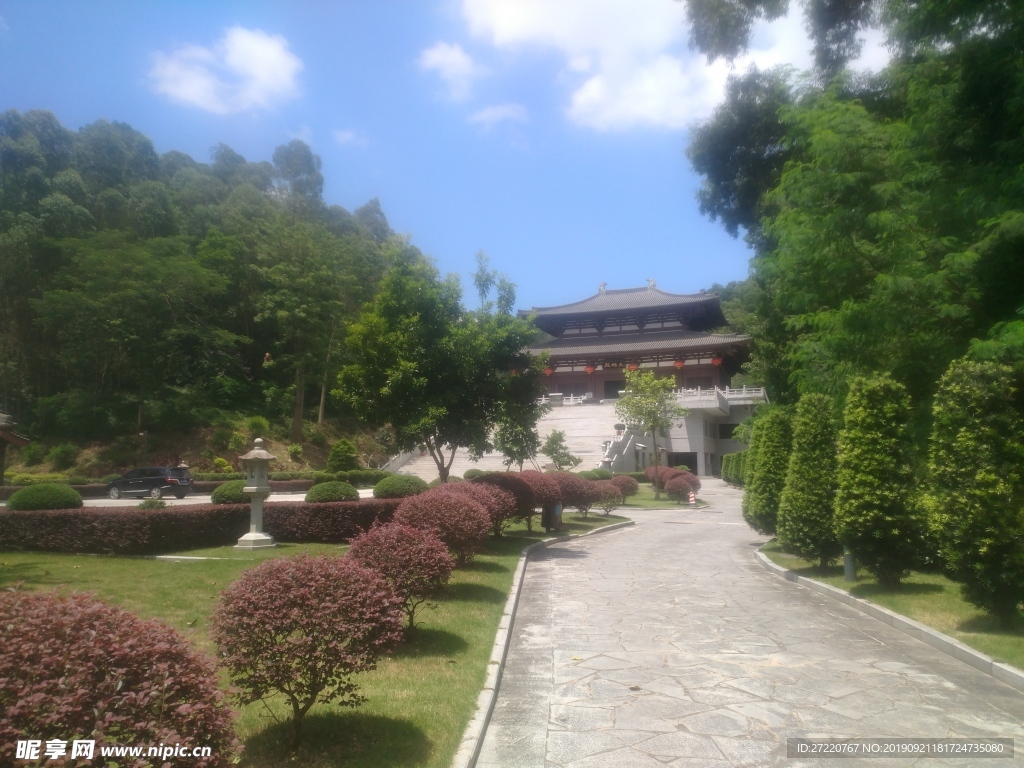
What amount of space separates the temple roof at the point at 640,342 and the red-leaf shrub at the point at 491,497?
110ft

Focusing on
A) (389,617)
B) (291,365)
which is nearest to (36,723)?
(389,617)

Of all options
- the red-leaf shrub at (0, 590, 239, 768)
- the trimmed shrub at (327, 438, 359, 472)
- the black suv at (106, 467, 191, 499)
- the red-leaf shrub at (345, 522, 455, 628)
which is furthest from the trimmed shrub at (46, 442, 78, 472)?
the red-leaf shrub at (0, 590, 239, 768)

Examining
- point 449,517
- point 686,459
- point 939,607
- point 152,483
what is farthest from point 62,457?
point 939,607

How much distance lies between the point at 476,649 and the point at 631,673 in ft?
5.51

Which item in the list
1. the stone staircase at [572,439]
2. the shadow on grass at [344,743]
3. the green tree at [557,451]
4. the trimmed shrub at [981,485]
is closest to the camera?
the shadow on grass at [344,743]

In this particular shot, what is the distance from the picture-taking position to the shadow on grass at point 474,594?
1015cm

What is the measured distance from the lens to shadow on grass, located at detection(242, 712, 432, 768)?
4.67m

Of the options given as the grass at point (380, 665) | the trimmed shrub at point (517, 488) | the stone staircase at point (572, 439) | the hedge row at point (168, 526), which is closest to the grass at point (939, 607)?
the grass at point (380, 665)

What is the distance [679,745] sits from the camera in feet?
16.8

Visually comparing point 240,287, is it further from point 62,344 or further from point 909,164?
point 909,164

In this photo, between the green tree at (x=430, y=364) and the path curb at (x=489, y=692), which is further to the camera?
the green tree at (x=430, y=364)

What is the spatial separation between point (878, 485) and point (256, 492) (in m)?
11.4

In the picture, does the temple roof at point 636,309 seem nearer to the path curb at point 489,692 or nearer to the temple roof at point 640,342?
the temple roof at point 640,342

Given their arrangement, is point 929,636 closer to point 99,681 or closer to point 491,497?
point 491,497
